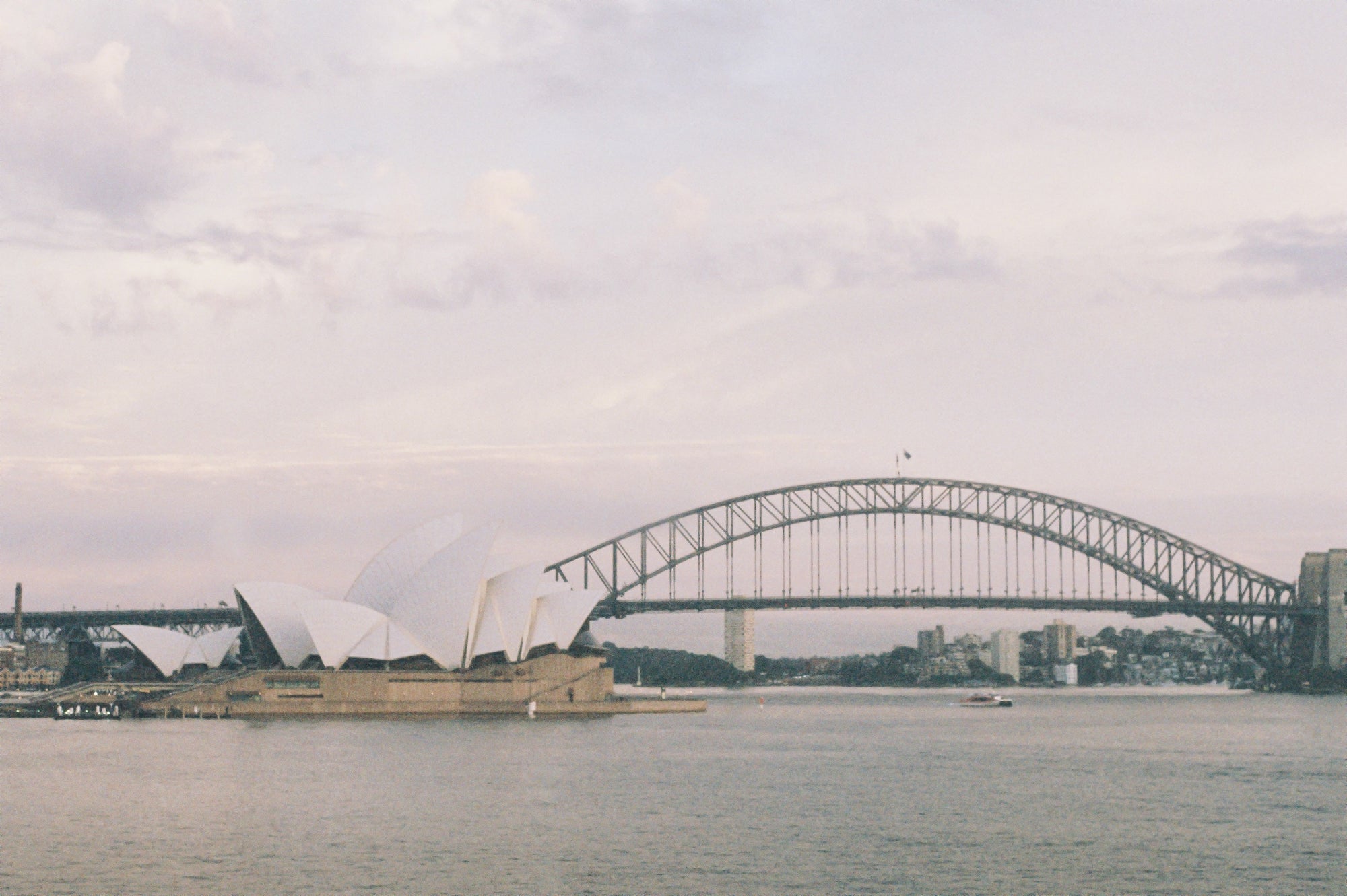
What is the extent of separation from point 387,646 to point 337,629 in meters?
2.94

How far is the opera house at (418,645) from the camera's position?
86.0 meters

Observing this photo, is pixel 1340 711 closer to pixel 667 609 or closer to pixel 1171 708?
pixel 1171 708

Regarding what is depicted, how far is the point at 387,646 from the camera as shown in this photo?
86562 millimetres

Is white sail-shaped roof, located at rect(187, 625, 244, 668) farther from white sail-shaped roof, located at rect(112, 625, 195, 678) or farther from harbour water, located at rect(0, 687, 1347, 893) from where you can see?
harbour water, located at rect(0, 687, 1347, 893)

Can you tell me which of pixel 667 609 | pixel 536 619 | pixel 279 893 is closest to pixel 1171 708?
pixel 667 609

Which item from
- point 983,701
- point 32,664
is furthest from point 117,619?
point 983,701

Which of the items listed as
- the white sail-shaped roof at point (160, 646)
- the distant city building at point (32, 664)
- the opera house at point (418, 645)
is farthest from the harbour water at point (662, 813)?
the distant city building at point (32, 664)

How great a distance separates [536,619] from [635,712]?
29.2 feet

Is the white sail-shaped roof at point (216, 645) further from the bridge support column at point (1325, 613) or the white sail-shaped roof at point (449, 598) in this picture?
the bridge support column at point (1325, 613)

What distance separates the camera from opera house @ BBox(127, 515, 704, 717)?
86.0 meters

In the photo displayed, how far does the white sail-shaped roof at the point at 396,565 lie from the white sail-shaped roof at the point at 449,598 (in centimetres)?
306

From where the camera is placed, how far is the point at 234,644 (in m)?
107

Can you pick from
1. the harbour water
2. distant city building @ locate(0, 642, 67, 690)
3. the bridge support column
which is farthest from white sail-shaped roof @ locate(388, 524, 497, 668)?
the bridge support column

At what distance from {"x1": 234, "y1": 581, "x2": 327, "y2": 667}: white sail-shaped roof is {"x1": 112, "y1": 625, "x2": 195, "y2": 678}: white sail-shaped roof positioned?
1243 centimetres
